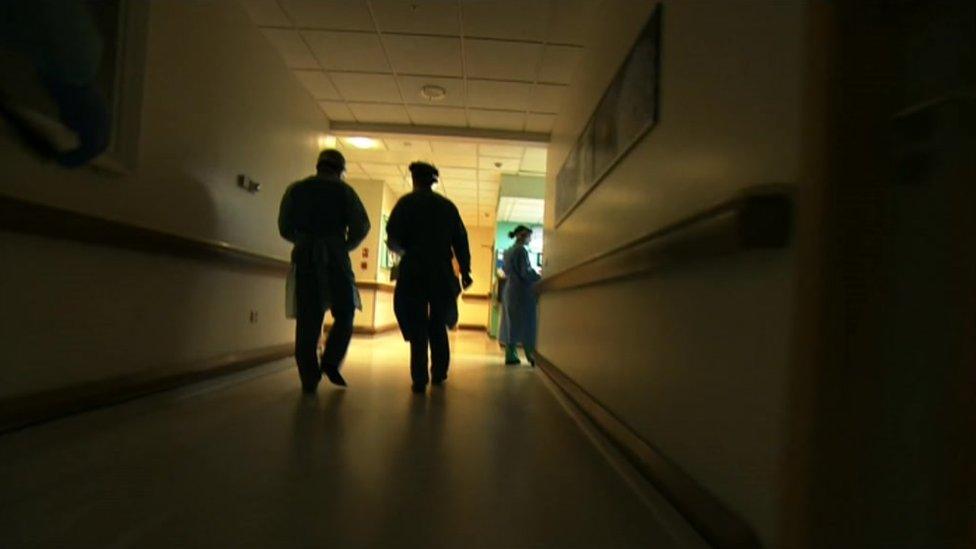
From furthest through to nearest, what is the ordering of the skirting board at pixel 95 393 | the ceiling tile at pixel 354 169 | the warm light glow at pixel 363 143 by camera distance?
the ceiling tile at pixel 354 169, the warm light glow at pixel 363 143, the skirting board at pixel 95 393

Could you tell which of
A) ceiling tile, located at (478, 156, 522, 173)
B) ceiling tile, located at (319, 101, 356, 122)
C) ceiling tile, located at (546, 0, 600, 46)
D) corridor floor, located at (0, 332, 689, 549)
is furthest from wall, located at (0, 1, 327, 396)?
ceiling tile, located at (478, 156, 522, 173)

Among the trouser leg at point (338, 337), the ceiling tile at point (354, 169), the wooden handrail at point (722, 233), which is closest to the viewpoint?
the wooden handrail at point (722, 233)

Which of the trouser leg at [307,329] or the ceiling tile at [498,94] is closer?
the trouser leg at [307,329]

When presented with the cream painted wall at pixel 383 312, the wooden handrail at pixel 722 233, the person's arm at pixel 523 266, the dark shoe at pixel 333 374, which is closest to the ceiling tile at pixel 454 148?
the person's arm at pixel 523 266

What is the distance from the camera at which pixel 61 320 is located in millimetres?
1996

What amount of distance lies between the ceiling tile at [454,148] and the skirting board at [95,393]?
388cm

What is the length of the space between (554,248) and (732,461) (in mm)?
3260

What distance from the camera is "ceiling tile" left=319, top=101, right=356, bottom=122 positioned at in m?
4.91

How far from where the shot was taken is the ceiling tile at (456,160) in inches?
261

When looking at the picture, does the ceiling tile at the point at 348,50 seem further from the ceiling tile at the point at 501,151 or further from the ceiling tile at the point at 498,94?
the ceiling tile at the point at 501,151

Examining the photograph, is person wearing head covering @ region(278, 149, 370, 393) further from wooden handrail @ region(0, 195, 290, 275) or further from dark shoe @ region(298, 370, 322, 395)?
wooden handrail @ region(0, 195, 290, 275)

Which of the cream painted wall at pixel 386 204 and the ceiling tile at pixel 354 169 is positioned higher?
the ceiling tile at pixel 354 169

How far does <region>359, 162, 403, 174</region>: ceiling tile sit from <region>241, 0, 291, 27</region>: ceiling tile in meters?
3.78

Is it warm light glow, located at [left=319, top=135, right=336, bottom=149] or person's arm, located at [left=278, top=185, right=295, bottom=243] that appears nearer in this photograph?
person's arm, located at [left=278, top=185, right=295, bottom=243]
